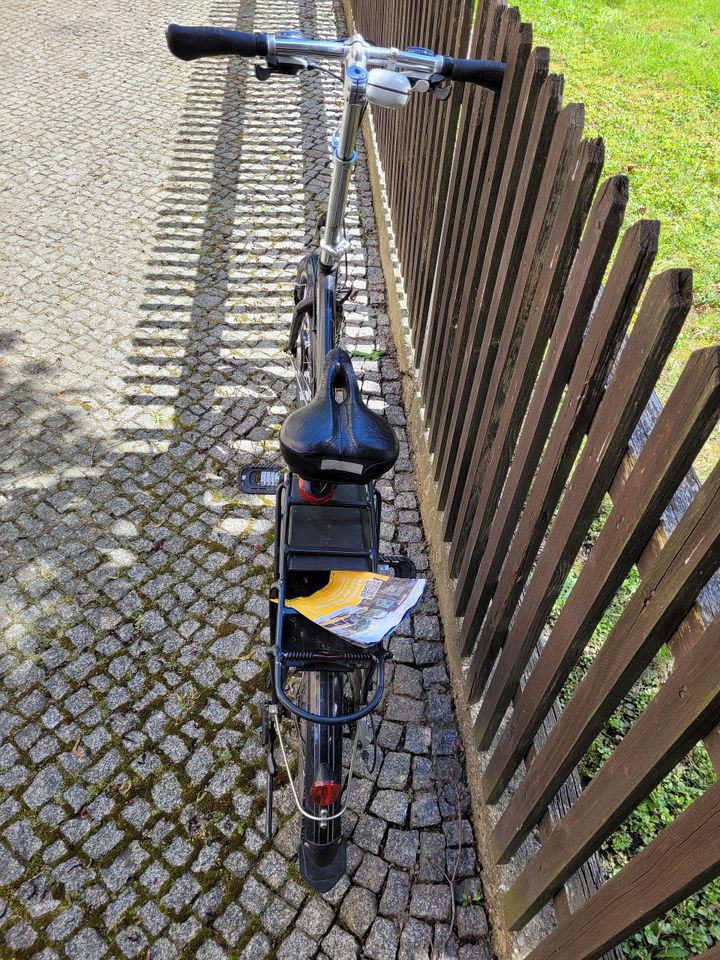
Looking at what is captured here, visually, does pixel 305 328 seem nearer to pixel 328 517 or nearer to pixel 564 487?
pixel 328 517

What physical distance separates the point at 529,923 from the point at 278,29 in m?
9.80

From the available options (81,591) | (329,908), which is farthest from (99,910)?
(81,591)

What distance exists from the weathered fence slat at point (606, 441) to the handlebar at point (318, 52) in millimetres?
1318

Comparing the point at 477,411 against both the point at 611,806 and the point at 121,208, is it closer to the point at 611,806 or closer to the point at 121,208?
the point at 611,806

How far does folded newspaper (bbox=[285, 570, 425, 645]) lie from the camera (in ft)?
5.94

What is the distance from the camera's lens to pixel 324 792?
6.61 feet

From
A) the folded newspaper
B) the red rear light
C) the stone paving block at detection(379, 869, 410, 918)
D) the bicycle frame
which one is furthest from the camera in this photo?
the stone paving block at detection(379, 869, 410, 918)

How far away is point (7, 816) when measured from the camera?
253 cm

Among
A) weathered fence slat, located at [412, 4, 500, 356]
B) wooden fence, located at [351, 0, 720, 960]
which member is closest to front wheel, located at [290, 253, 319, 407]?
weathered fence slat, located at [412, 4, 500, 356]

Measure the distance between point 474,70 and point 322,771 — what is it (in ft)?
7.46

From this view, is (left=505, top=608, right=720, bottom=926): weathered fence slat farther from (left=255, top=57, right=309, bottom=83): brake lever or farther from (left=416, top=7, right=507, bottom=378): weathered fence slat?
(left=255, top=57, right=309, bottom=83): brake lever

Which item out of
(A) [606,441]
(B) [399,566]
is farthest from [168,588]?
(A) [606,441]

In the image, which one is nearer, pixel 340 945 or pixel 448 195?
pixel 340 945

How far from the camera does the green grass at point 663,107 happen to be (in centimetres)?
477
